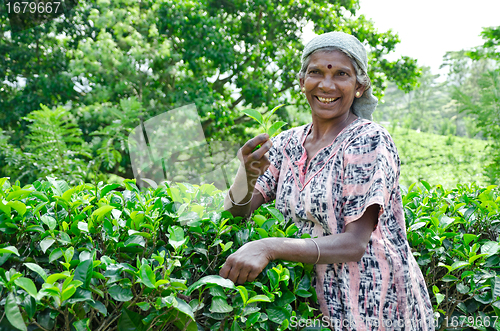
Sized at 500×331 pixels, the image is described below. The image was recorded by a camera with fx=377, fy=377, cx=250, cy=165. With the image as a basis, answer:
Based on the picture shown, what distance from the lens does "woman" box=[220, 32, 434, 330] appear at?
4.53 feet

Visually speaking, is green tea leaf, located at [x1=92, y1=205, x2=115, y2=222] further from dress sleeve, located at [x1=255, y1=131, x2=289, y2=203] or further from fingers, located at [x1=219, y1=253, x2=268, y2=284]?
dress sleeve, located at [x1=255, y1=131, x2=289, y2=203]

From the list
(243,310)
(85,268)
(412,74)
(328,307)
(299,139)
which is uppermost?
(412,74)

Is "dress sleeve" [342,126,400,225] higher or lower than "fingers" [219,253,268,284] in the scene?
higher

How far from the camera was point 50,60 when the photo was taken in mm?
7555

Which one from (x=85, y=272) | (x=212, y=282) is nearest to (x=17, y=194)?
(x=85, y=272)

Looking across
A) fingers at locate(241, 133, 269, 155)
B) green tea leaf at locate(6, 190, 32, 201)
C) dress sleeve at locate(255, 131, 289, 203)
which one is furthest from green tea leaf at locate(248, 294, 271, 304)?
green tea leaf at locate(6, 190, 32, 201)

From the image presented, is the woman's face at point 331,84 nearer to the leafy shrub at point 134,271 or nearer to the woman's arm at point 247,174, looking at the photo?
the woman's arm at point 247,174

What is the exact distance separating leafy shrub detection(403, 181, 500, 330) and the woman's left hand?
897 mm

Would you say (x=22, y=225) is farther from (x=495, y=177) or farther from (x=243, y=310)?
(x=495, y=177)

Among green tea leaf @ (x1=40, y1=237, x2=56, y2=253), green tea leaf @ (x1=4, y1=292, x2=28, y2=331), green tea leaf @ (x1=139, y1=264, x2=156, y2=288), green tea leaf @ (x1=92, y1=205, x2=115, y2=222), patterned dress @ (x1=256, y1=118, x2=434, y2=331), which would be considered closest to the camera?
green tea leaf @ (x1=4, y1=292, x2=28, y2=331)

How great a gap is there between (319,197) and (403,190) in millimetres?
1125

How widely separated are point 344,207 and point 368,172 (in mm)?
163

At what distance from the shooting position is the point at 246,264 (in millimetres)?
1243

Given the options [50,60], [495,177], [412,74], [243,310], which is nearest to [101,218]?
[243,310]
